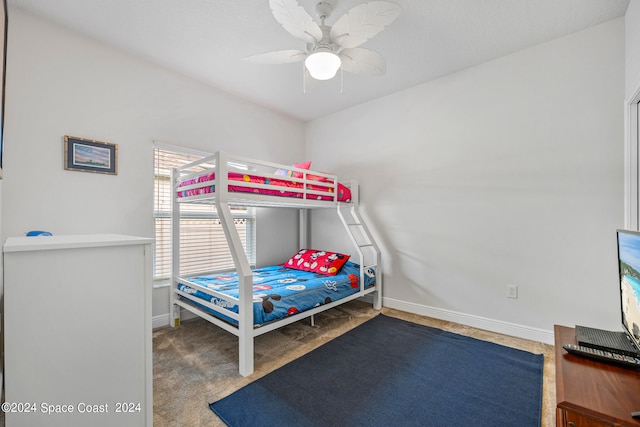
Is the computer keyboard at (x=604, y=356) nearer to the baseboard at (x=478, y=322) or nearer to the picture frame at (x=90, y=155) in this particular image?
the baseboard at (x=478, y=322)

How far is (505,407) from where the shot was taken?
1.57 m

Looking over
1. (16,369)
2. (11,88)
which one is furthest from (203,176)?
(16,369)

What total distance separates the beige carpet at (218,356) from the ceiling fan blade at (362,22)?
2200 millimetres

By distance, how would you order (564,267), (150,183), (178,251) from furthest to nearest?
(178,251) < (150,183) < (564,267)

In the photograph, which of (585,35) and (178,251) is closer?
(585,35)

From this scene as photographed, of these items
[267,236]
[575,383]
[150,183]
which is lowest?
[575,383]

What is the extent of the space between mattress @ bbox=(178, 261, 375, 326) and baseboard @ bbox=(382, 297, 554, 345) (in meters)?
0.45

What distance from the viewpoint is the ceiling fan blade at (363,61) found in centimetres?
189

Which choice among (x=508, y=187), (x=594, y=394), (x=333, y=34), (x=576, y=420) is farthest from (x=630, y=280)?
(x=333, y=34)

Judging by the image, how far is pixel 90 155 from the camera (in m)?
2.28

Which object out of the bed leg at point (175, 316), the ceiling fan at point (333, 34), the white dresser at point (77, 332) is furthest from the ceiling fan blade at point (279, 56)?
the bed leg at point (175, 316)

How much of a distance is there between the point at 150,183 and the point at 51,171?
68 centimetres

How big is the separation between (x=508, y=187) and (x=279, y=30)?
238 centimetres

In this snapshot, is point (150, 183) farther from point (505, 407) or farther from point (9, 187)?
point (505, 407)
